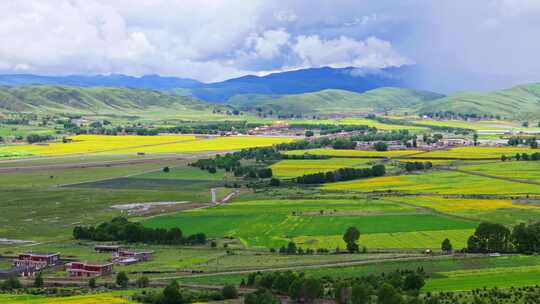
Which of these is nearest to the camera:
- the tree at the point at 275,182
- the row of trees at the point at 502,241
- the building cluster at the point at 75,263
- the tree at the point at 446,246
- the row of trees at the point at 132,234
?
the building cluster at the point at 75,263

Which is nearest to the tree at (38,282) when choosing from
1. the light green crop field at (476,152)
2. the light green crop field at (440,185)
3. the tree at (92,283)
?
the tree at (92,283)

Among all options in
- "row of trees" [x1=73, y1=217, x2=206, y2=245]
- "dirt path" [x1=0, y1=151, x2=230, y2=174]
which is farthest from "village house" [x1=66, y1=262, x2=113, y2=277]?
"dirt path" [x1=0, y1=151, x2=230, y2=174]

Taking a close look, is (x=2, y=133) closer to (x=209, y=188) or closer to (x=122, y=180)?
(x=122, y=180)

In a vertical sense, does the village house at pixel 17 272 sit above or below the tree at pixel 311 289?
below

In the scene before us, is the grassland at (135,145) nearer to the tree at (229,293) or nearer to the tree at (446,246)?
the tree at (446,246)

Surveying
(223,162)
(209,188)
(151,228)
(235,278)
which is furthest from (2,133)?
(235,278)

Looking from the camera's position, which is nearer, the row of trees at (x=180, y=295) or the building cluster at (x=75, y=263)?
the row of trees at (x=180, y=295)

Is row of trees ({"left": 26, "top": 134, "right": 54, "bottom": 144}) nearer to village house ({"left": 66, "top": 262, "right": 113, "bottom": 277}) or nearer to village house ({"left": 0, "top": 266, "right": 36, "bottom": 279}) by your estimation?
village house ({"left": 0, "top": 266, "right": 36, "bottom": 279})
